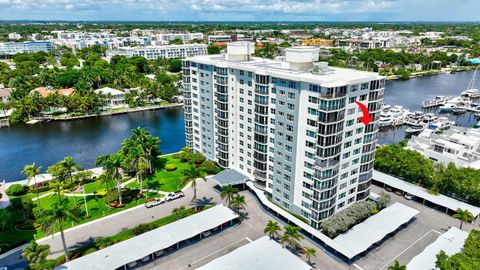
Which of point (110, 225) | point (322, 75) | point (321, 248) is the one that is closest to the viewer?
point (321, 248)

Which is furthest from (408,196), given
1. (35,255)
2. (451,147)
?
(35,255)

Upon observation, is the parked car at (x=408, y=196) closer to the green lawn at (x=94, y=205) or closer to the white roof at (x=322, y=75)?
the white roof at (x=322, y=75)

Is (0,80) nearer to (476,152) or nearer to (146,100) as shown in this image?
(146,100)

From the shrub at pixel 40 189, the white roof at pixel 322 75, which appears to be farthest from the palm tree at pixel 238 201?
the shrub at pixel 40 189

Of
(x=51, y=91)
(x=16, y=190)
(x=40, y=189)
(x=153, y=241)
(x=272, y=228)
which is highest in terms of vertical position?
(x=51, y=91)

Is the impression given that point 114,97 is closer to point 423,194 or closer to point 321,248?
point 321,248

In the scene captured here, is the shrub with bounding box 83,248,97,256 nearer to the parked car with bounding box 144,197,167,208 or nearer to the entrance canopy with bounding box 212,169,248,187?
the parked car with bounding box 144,197,167,208

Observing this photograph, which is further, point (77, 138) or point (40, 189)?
point (77, 138)
